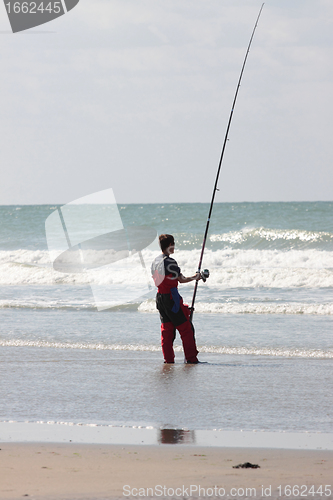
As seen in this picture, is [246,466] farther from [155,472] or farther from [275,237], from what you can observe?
[275,237]

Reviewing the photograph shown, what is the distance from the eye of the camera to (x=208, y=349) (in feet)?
22.7

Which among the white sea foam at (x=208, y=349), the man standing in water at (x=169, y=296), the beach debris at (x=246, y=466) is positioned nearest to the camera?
the beach debris at (x=246, y=466)

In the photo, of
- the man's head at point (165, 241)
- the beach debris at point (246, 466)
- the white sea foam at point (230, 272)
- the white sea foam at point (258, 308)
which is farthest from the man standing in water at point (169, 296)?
the white sea foam at point (230, 272)

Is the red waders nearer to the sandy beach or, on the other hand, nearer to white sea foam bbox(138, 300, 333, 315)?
the sandy beach

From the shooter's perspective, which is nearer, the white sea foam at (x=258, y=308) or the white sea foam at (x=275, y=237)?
the white sea foam at (x=258, y=308)

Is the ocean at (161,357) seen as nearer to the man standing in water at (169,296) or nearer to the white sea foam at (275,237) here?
the man standing in water at (169,296)

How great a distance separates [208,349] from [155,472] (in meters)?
3.90

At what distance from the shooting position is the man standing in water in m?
5.61

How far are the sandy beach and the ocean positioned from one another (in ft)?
1.90

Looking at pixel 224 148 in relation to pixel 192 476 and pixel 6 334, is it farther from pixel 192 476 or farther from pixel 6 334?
pixel 192 476

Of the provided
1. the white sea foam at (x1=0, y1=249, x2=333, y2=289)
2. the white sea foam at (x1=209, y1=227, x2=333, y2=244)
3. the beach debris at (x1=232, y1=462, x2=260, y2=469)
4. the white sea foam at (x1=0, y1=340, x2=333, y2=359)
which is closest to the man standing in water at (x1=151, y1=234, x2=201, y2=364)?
the white sea foam at (x1=0, y1=340, x2=333, y2=359)

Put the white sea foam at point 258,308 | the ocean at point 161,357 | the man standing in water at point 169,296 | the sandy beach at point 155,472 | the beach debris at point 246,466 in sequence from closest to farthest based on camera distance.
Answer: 1. the sandy beach at point 155,472
2. the beach debris at point 246,466
3. the ocean at point 161,357
4. the man standing in water at point 169,296
5. the white sea foam at point 258,308

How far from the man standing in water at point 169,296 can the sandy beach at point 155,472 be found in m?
2.26

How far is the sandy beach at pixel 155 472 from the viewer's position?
2781 millimetres
